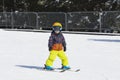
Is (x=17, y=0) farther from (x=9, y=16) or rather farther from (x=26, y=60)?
(x=26, y=60)

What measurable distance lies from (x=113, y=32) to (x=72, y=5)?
40.5ft

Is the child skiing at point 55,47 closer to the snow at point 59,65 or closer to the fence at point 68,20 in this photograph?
the snow at point 59,65

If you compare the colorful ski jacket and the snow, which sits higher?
the colorful ski jacket

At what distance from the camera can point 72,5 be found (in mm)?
41688

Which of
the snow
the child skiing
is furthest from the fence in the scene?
the child skiing

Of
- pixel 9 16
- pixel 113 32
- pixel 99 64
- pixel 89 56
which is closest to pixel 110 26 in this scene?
pixel 113 32

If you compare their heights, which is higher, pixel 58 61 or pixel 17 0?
pixel 17 0

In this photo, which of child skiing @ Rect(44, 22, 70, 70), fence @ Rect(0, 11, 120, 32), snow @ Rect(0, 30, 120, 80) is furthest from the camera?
fence @ Rect(0, 11, 120, 32)

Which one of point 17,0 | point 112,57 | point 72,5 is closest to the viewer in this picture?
point 112,57

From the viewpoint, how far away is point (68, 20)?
3177 centimetres

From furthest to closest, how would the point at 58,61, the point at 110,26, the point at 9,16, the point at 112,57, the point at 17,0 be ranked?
1. the point at 17,0
2. the point at 9,16
3. the point at 110,26
4. the point at 112,57
5. the point at 58,61

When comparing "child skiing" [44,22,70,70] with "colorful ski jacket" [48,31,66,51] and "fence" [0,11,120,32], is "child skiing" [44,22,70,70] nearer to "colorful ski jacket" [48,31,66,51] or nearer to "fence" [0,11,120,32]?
"colorful ski jacket" [48,31,66,51]

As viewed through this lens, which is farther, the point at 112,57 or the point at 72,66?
the point at 112,57

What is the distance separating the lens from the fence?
29.9m
